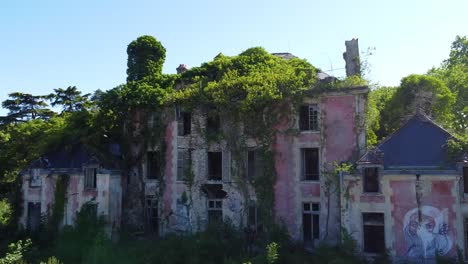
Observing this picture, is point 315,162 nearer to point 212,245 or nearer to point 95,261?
point 212,245

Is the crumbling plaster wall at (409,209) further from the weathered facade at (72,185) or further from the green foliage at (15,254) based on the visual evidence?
the green foliage at (15,254)

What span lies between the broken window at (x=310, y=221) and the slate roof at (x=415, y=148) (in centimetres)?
355

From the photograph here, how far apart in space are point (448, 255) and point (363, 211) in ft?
11.3

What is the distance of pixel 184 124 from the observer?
22.9m

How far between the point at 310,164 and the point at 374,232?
435 cm

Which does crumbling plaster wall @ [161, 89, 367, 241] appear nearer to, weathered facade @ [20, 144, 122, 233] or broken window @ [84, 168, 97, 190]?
weathered facade @ [20, 144, 122, 233]

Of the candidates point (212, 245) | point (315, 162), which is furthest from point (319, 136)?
point (212, 245)

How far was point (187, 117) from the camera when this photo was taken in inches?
904

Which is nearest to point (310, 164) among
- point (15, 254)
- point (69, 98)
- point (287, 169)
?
point (287, 169)

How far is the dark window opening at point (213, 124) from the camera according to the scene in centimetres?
2195

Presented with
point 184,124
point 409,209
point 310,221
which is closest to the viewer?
point 409,209

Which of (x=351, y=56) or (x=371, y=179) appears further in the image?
(x=351, y=56)

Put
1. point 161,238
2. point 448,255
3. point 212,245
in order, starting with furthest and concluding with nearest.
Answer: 1. point 161,238
2. point 212,245
3. point 448,255

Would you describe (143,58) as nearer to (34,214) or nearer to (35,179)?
(35,179)
